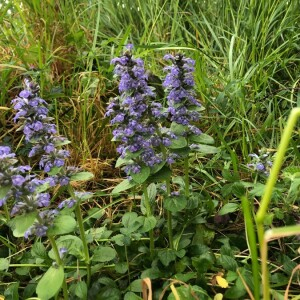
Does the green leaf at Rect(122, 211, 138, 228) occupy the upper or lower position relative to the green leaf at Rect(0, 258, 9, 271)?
lower

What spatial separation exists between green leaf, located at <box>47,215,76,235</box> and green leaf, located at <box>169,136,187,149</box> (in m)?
0.50

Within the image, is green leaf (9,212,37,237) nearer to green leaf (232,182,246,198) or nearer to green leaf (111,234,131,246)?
green leaf (111,234,131,246)

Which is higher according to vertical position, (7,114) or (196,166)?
(7,114)

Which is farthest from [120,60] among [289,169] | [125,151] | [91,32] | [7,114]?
[91,32]

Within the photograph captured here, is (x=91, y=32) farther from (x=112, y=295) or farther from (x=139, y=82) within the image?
(x=112, y=295)

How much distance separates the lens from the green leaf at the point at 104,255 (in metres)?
1.71

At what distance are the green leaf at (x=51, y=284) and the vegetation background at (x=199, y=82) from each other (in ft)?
2.09

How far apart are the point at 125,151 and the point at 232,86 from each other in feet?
3.87

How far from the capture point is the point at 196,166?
2367 mm

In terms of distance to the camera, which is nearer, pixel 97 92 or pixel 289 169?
pixel 289 169

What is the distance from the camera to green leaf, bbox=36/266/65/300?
142cm

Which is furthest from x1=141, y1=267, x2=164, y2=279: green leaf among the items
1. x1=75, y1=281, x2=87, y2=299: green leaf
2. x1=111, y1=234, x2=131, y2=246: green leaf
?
x1=75, y1=281, x2=87, y2=299: green leaf

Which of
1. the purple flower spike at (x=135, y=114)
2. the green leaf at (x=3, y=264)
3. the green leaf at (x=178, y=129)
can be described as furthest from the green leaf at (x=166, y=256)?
the green leaf at (x=3, y=264)

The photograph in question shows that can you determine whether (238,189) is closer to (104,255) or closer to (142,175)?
(142,175)
